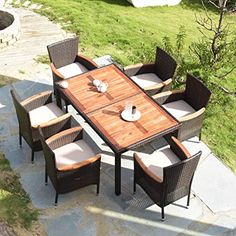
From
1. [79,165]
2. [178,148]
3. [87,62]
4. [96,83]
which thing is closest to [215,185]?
[178,148]

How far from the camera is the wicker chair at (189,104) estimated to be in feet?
27.4

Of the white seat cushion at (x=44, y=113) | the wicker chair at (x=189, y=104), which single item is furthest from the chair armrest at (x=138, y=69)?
the white seat cushion at (x=44, y=113)

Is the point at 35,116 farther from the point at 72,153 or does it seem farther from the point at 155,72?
the point at 155,72

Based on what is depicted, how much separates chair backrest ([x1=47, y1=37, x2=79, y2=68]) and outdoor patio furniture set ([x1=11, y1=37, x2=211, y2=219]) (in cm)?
4

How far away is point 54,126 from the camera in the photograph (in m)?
8.10

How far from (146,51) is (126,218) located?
5685 mm

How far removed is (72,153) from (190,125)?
2.23m

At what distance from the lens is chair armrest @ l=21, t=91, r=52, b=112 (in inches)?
337

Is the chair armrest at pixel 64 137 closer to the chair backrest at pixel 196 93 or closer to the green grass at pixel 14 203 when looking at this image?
the green grass at pixel 14 203

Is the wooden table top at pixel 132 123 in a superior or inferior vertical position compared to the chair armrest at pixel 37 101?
superior

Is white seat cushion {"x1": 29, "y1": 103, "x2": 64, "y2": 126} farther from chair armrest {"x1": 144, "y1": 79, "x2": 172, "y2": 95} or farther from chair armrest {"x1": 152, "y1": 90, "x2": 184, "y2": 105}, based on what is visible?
chair armrest {"x1": 152, "y1": 90, "x2": 184, "y2": 105}

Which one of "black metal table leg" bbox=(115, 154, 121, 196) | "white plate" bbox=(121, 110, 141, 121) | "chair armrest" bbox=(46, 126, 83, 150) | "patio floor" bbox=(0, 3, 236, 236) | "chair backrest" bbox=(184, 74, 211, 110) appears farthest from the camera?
"chair backrest" bbox=(184, 74, 211, 110)

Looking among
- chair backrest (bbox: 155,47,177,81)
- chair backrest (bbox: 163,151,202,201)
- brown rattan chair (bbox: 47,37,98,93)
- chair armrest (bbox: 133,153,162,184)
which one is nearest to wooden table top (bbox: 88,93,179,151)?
chair armrest (bbox: 133,153,162,184)

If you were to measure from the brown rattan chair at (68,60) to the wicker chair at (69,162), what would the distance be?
7.10 ft
